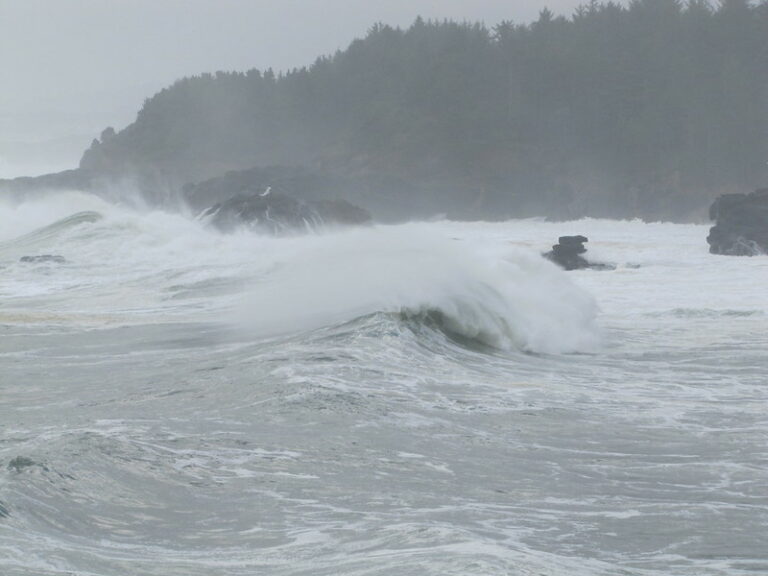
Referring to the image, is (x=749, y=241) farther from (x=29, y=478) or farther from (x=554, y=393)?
(x=29, y=478)

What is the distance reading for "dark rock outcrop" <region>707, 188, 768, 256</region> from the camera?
3019cm

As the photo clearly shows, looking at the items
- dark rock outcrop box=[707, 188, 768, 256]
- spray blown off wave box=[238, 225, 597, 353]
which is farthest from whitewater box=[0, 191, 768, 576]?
dark rock outcrop box=[707, 188, 768, 256]

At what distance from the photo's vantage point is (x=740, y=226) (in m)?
31.7

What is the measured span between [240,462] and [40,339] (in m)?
8.03

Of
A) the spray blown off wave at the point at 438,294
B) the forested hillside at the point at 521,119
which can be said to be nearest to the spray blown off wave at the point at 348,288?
the spray blown off wave at the point at 438,294

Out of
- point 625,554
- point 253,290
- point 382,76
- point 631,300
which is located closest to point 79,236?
point 253,290

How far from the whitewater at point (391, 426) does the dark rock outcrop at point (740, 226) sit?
957cm

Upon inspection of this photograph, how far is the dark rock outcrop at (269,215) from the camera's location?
35.2 meters

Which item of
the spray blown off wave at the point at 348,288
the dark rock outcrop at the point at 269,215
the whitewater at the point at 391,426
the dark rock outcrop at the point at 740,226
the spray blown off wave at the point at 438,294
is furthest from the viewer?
the dark rock outcrop at the point at 269,215

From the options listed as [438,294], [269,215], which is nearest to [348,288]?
[438,294]

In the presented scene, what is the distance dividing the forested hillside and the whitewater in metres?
37.3

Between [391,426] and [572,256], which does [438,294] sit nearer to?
[391,426]

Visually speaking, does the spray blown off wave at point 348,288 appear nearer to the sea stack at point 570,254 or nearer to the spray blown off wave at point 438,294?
the spray blown off wave at point 438,294

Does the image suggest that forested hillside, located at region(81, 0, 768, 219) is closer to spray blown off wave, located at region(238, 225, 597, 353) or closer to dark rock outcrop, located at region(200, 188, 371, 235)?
dark rock outcrop, located at region(200, 188, 371, 235)
